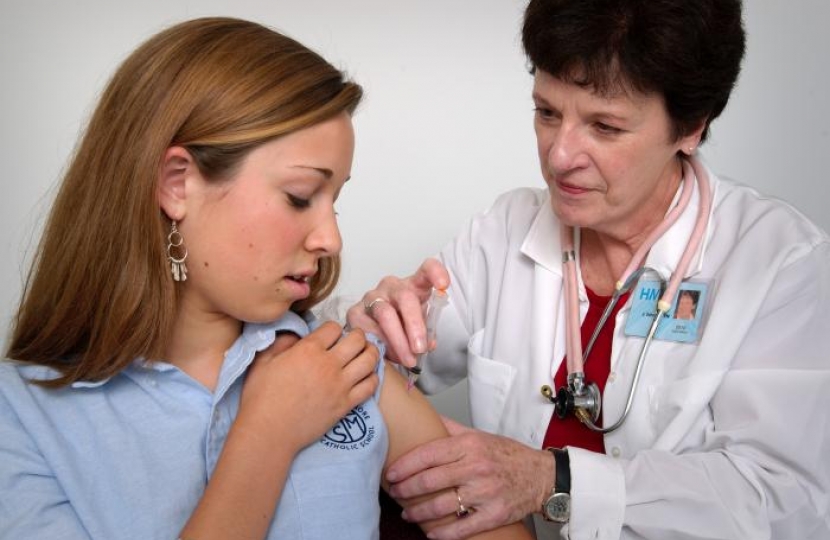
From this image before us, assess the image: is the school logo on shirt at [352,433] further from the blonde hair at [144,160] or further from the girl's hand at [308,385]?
the blonde hair at [144,160]

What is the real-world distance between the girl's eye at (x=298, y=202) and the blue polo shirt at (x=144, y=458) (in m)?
0.25

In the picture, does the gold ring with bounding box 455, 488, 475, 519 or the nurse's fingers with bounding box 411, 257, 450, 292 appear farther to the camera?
the nurse's fingers with bounding box 411, 257, 450, 292

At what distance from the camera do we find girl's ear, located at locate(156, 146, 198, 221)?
4.07 feet

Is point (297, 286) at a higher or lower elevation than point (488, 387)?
higher

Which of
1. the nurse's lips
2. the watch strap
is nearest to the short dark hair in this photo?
the nurse's lips

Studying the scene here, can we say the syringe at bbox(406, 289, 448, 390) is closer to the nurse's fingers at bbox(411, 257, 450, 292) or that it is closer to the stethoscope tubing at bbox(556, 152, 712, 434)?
the nurse's fingers at bbox(411, 257, 450, 292)

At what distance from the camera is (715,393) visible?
1.55 meters

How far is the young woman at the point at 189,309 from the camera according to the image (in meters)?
1.20

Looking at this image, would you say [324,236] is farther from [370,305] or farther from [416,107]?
[416,107]

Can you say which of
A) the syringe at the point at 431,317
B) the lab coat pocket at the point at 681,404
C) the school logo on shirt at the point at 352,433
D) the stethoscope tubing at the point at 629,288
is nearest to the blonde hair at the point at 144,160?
the school logo on shirt at the point at 352,433

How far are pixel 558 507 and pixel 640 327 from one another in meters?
0.41

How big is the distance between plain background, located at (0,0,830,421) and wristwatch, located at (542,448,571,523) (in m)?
1.32

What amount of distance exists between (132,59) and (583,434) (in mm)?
1118

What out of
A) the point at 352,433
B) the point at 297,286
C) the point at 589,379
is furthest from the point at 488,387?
the point at 297,286
